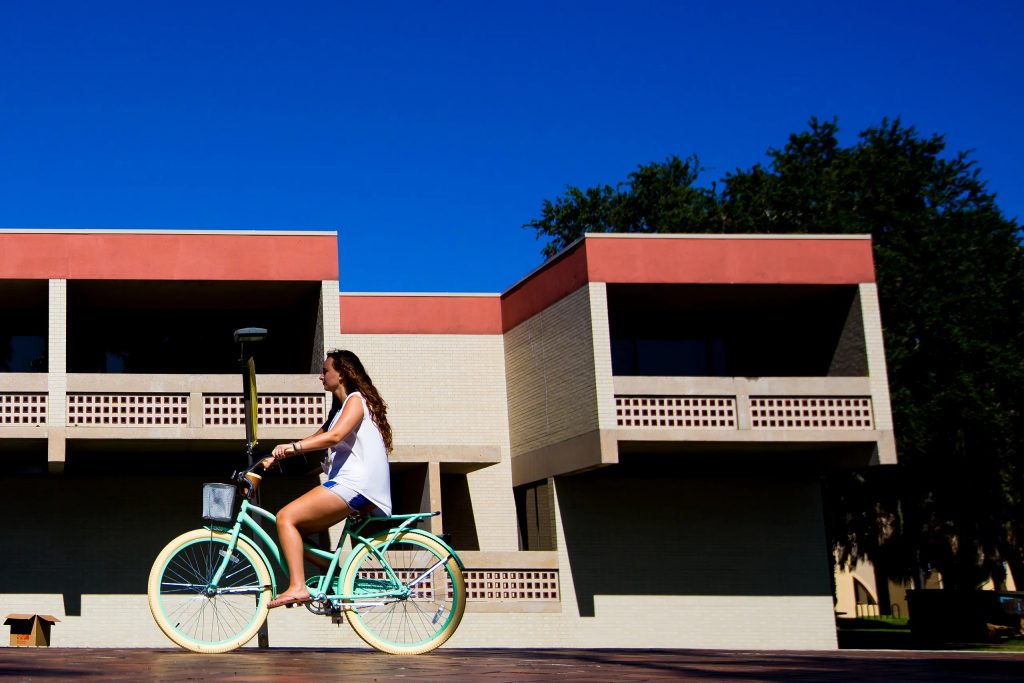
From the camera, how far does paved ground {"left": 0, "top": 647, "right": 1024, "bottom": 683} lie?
624 centimetres

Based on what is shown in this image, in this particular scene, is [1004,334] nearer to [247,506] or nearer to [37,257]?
[37,257]

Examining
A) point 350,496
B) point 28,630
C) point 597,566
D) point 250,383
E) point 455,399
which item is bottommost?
point 28,630

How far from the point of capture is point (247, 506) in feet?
26.4

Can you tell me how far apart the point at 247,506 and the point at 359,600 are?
0.89m

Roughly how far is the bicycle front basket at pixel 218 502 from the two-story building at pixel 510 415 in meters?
13.4

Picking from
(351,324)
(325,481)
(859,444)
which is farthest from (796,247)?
(325,481)

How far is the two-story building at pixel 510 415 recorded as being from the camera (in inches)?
851

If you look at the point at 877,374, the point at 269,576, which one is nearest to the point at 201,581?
the point at 269,576

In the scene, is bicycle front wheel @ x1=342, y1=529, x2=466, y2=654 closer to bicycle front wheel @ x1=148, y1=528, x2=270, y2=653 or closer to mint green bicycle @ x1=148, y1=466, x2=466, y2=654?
mint green bicycle @ x1=148, y1=466, x2=466, y2=654

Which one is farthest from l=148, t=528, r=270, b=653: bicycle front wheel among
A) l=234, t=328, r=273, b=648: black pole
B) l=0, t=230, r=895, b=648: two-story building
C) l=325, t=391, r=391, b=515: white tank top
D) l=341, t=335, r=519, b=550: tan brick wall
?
l=341, t=335, r=519, b=550: tan brick wall

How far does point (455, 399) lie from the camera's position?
994 inches

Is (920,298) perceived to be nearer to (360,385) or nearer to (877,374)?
(877,374)

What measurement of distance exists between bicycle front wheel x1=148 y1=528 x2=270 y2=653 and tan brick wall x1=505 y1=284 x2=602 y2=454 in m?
14.0

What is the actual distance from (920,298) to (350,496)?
23.7 m
